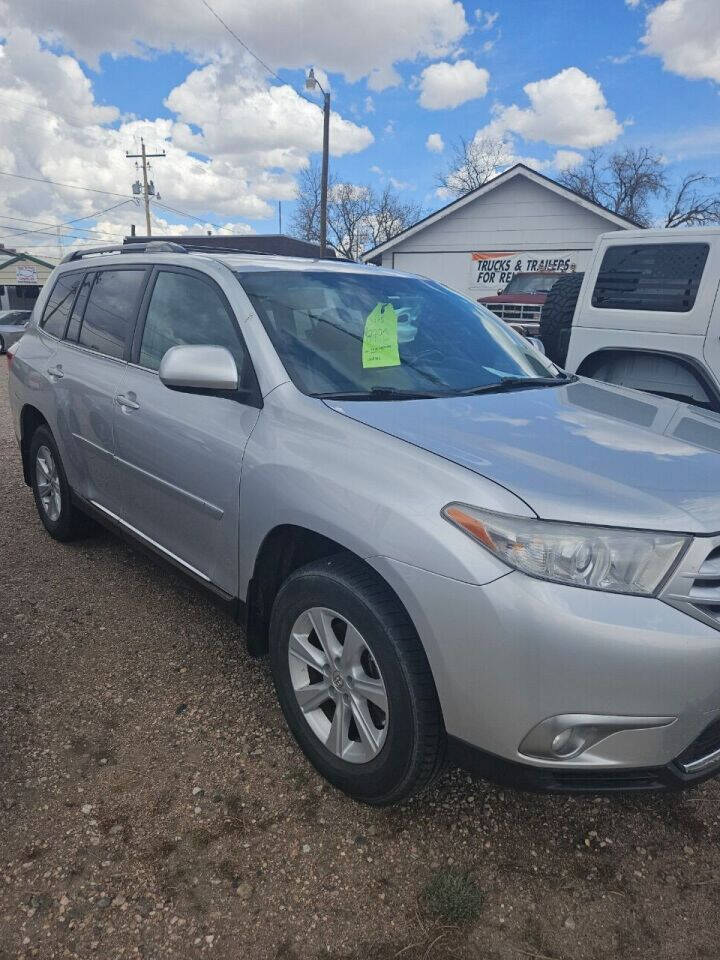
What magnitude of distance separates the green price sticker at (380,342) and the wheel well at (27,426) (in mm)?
2557

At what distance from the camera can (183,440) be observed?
2.72 meters

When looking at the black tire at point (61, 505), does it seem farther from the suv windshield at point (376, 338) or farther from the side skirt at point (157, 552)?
the suv windshield at point (376, 338)

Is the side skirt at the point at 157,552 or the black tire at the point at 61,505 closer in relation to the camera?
the side skirt at the point at 157,552

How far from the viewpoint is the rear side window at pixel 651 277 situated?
4969 mm

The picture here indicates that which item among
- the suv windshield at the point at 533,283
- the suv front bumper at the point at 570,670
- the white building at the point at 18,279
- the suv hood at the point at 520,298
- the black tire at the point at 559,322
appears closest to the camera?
the suv front bumper at the point at 570,670

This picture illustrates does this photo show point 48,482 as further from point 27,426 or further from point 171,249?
point 171,249

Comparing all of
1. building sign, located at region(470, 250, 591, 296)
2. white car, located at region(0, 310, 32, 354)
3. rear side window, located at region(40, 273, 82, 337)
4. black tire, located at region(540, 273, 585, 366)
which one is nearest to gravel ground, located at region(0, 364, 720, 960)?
rear side window, located at region(40, 273, 82, 337)

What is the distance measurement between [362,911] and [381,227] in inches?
2103

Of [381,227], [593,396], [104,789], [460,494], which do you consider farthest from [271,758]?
[381,227]

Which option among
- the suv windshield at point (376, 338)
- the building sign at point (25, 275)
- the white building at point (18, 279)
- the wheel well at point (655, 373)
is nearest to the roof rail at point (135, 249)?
the suv windshield at point (376, 338)

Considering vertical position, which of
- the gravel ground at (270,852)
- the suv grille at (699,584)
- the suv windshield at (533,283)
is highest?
the suv windshield at (533,283)

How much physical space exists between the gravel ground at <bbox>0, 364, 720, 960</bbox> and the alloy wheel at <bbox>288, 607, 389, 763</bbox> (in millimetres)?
251

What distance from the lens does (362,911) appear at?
1.85m

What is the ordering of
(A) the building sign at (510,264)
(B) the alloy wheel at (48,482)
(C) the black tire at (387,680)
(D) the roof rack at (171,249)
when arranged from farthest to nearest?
(A) the building sign at (510,264)
(B) the alloy wheel at (48,482)
(D) the roof rack at (171,249)
(C) the black tire at (387,680)
